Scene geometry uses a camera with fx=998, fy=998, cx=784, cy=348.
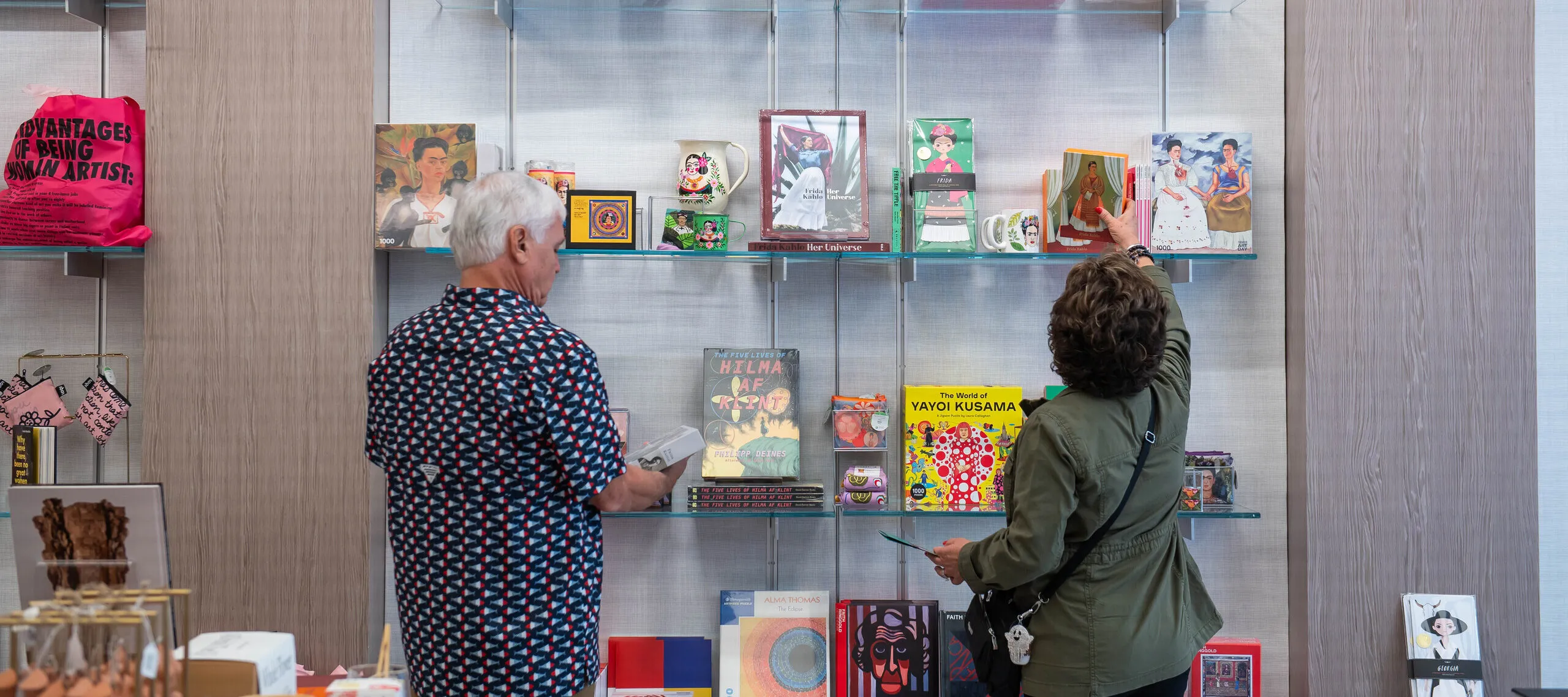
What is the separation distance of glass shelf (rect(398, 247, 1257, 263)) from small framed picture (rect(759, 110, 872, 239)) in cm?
7

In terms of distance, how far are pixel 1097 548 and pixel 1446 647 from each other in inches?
54.5

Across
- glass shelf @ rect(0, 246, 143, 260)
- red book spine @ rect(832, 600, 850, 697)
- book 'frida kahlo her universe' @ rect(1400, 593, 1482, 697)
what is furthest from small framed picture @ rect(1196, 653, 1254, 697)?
glass shelf @ rect(0, 246, 143, 260)

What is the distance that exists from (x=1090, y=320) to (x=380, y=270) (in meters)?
1.88

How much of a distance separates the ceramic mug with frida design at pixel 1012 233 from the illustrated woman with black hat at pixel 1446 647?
138 cm

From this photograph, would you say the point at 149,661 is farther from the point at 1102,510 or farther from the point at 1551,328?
the point at 1551,328

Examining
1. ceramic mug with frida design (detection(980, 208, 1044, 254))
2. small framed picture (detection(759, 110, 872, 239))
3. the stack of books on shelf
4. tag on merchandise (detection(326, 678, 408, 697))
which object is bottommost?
tag on merchandise (detection(326, 678, 408, 697))

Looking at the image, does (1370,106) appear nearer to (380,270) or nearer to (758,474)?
(758,474)

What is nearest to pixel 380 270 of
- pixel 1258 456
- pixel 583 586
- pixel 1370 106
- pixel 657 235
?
pixel 657 235

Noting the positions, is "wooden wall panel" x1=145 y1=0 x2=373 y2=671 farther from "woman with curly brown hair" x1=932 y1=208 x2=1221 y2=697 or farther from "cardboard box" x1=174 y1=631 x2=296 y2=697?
"woman with curly brown hair" x1=932 y1=208 x2=1221 y2=697

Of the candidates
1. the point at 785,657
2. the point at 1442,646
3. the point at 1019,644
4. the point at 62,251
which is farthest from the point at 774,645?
the point at 62,251

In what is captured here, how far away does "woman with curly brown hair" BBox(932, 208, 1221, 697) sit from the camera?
5.68 feet

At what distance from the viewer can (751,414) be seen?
272cm

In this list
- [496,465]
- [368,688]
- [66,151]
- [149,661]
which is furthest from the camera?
[66,151]

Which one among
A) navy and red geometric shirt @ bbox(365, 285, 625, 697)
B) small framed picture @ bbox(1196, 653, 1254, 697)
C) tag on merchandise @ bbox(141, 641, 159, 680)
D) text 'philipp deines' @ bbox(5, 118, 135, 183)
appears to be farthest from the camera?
small framed picture @ bbox(1196, 653, 1254, 697)
